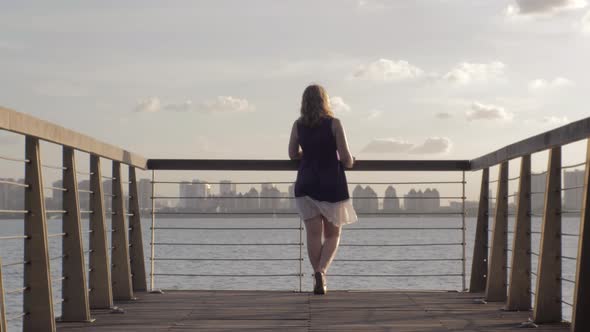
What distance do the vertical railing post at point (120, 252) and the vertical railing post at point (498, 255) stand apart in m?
2.40

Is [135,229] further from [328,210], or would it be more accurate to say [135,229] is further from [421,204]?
[421,204]

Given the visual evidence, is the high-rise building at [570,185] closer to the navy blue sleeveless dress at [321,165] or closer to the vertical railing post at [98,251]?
the navy blue sleeveless dress at [321,165]

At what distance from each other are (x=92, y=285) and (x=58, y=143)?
1.41 meters

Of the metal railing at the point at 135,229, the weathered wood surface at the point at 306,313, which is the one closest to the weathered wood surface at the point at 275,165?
the metal railing at the point at 135,229

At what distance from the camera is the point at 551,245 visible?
5.06 m

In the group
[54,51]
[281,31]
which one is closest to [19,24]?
[54,51]

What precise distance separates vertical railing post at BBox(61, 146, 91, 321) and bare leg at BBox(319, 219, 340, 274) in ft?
6.44

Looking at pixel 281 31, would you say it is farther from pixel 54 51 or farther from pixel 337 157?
pixel 337 157

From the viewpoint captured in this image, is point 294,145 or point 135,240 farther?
point 135,240

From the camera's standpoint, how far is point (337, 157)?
674 cm

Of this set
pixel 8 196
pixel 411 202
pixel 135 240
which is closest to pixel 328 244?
pixel 135 240

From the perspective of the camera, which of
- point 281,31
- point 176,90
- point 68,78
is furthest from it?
point 176,90

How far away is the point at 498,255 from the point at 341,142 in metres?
1.28

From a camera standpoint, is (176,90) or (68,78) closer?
(68,78)
